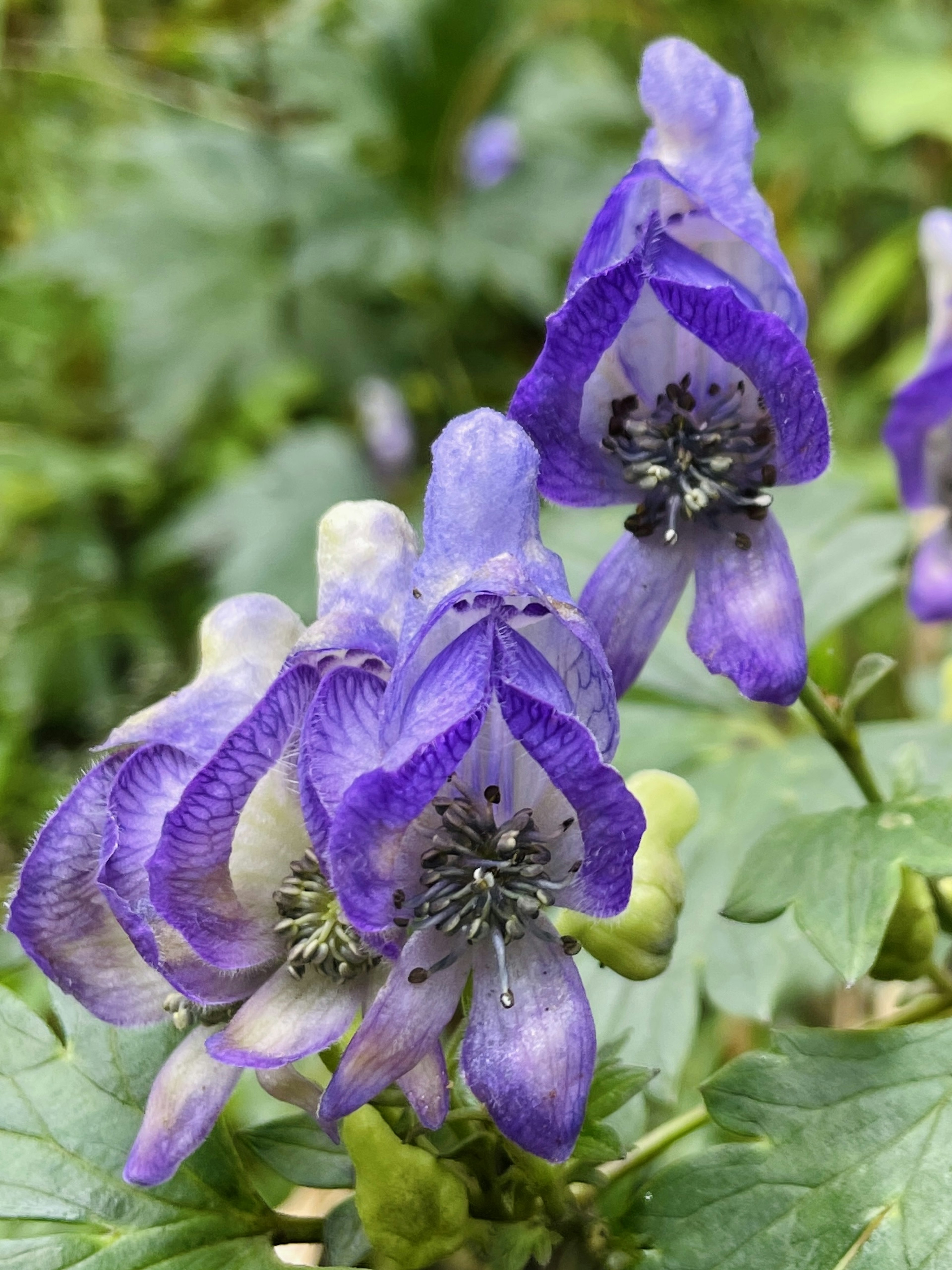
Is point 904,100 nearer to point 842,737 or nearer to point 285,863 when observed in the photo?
point 842,737

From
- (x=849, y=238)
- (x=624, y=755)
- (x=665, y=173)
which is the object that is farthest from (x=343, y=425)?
(x=665, y=173)

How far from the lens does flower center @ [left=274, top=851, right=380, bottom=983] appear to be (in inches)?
16.7

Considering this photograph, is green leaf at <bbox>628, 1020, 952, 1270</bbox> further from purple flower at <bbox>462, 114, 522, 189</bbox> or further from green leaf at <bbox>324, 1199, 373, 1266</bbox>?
purple flower at <bbox>462, 114, 522, 189</bbox>

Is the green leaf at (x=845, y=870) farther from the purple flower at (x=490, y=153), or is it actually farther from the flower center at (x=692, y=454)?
the purple flower at (x=490, y=153)

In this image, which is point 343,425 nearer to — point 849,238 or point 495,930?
point 849,238

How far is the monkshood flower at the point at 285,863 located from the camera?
0.40 m

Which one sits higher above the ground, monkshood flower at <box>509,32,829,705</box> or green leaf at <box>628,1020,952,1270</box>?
monkshood flower at <box>509,32,829,705</box>

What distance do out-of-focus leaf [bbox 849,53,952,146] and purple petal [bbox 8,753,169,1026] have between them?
1.91 m

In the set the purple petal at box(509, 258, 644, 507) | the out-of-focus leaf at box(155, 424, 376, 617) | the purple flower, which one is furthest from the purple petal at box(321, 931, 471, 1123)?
the purple flower

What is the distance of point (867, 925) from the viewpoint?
494 millimetres

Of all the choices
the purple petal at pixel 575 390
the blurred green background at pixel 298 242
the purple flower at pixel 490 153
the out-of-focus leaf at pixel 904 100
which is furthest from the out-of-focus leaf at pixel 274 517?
the purple petal at pixel 575 390

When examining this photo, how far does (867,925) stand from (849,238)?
2.25 metres

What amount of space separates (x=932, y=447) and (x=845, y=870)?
0.47 meters

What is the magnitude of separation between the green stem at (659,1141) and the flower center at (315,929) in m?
0.17
